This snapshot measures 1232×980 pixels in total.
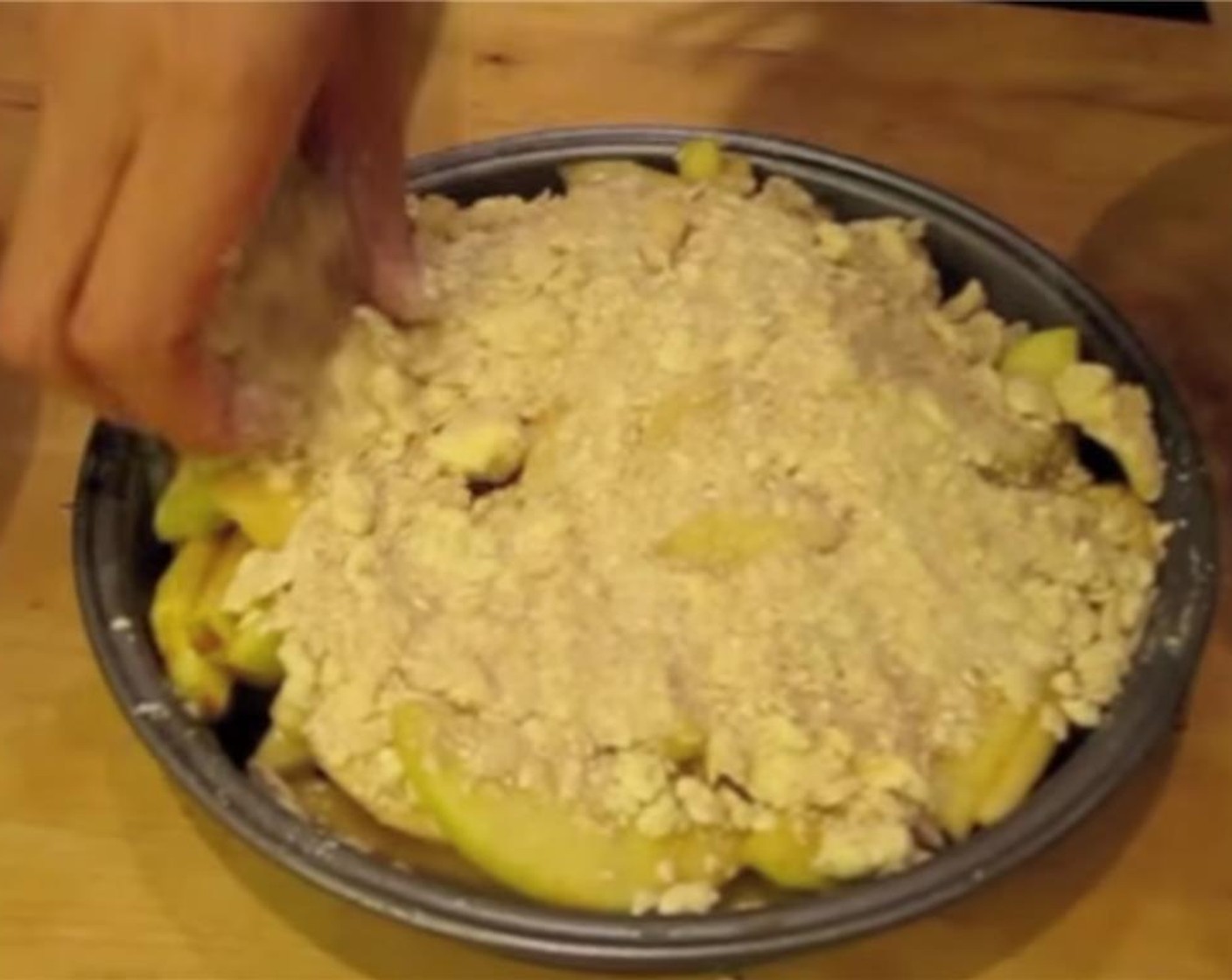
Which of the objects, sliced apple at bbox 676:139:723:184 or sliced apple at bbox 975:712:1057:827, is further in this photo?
sliced apple at bbox 676:139:723:184

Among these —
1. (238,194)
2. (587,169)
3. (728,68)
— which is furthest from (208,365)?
(728,68)

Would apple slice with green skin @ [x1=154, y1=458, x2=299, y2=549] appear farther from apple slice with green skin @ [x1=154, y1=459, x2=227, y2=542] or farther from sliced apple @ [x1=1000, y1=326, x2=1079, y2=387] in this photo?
sliced apple @ [x1=1000, y1=326, x2=1079, y2=387]

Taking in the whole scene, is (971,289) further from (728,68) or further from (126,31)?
(126,31)

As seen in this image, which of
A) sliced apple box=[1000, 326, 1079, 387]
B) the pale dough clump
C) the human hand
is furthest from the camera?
sliced apple box=[1000, 326, 1079, 387]

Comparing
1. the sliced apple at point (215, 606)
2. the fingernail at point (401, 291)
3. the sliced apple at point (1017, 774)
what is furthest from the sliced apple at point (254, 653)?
the sliced apple at point (1017, 774)

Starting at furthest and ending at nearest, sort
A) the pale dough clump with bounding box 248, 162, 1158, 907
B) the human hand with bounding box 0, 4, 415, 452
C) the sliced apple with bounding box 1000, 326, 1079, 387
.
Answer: the sliced apple with bounding box 1000, 326, 1079, 387
the pale dough clump with bounding box 248, 162, 1158, 907
the human hand with bounding box 0, 4, 415, 452

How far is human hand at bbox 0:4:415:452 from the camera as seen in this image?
60 centimetres

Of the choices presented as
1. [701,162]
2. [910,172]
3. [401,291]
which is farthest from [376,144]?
[910,172]

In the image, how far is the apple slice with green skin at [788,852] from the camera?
0.69 m

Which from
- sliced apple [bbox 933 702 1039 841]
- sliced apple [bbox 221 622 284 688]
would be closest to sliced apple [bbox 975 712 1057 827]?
sliced apple [bbox 933 702 1039 841]

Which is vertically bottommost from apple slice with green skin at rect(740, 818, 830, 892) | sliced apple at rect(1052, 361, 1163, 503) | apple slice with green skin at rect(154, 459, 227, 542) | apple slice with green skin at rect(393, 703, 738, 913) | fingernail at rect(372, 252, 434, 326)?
apple slice with green skin at rect(393, 703, 738, 913)

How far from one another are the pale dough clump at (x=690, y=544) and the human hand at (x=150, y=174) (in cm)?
9

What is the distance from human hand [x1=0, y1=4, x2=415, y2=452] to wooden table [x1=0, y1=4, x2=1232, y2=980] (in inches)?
6.1

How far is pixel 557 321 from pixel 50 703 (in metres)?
0.21
